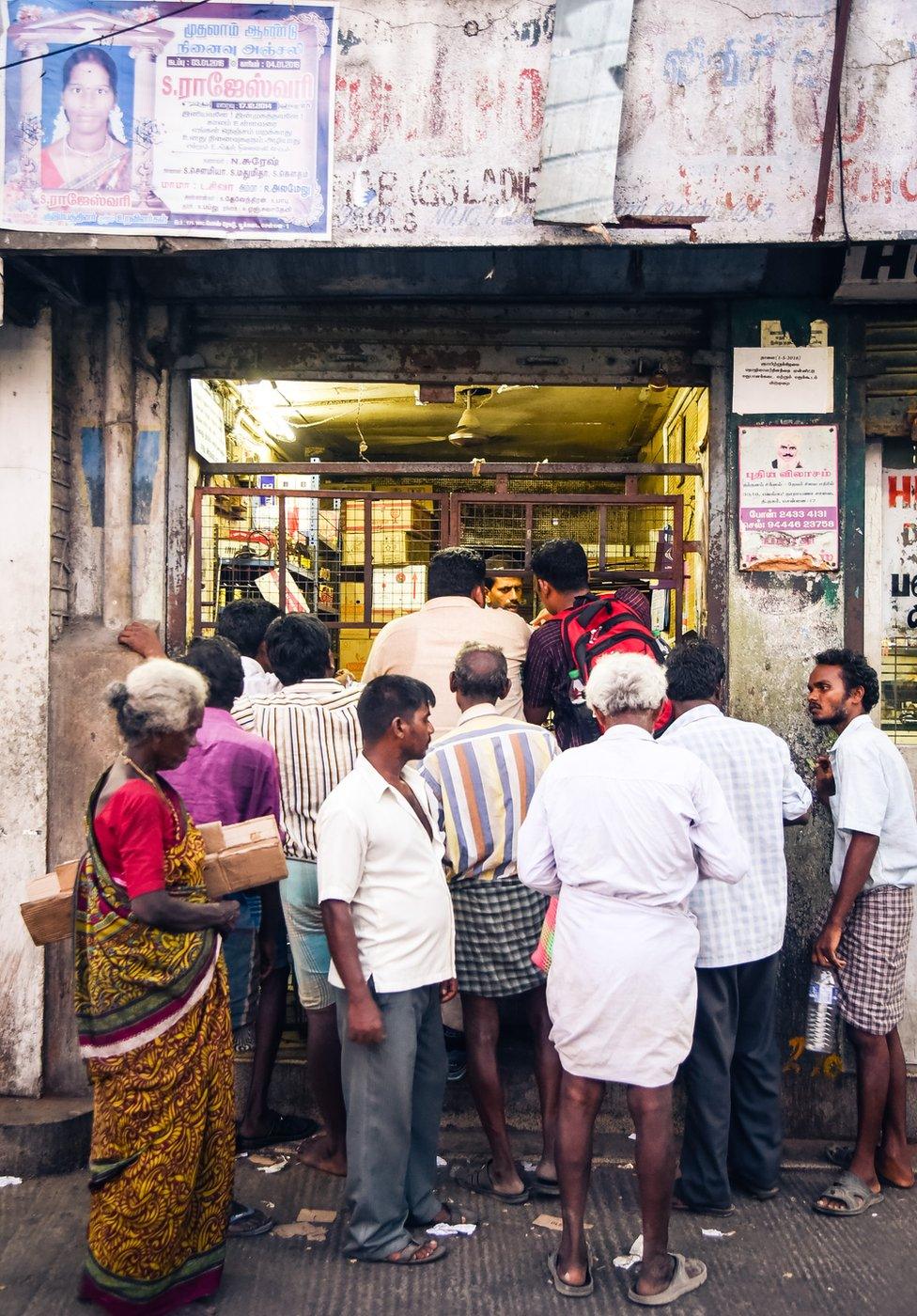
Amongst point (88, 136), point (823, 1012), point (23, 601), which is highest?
point (88, 136)

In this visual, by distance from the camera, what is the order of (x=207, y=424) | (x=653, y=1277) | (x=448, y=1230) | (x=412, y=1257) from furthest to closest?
(x=207, y=424)
(x=448, y=1230)
(x=412, y=1257)
(x=653, y=1277)

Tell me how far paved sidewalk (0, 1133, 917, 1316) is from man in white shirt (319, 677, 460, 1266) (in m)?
0.18

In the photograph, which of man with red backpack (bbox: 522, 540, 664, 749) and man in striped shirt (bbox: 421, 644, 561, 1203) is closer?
man in striped shirt (bbox: 421, 644, 561, 1203)

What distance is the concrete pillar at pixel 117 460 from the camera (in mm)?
5508

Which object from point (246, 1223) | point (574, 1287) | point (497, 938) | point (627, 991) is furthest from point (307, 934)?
point (574, 1287)

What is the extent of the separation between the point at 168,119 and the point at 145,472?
161cm

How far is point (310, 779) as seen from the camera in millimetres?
4688

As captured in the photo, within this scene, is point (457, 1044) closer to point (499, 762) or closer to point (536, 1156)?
point (536, 1156)

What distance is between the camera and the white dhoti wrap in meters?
3.64

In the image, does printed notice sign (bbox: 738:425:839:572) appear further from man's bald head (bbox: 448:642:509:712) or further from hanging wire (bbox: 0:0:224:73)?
hanging wire (bbox: 0:0:224:73)

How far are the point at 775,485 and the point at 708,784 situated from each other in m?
2.12

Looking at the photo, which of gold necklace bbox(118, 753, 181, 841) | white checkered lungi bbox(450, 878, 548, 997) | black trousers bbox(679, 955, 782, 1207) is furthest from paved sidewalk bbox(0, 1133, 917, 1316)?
gold necklace bbox(118, 753, 181, 841)

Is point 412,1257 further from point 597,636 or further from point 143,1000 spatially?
point 597,636

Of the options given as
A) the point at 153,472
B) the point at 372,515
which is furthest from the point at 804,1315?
the point at 153,472
